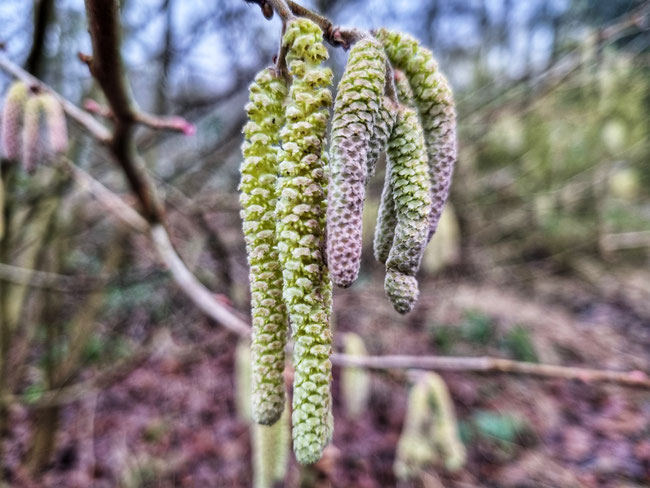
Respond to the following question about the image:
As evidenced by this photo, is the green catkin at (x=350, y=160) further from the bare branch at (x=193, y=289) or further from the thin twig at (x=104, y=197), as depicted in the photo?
the thin twig at (x=104, y=197)

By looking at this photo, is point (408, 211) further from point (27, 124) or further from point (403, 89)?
point (27, 124)

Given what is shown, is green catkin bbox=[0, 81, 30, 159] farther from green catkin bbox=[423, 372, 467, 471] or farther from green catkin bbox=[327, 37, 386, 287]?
green catkin bbox=[423, 372, 467, 471]

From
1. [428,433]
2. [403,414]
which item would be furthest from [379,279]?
[428,433]

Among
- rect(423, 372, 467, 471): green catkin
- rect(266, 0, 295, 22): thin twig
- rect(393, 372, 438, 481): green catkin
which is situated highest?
rect(266, 0, 295, 22): thin twig

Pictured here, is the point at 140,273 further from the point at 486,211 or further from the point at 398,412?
the point at 486,211

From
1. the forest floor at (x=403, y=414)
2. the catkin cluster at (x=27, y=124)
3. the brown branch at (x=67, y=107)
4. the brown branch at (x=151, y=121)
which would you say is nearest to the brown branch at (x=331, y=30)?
the brown branch at (x=151, y=121)

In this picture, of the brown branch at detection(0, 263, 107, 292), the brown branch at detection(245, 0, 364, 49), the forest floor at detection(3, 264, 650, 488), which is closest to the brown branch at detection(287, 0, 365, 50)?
the brown branch at detection(245, 0, 364, 49)

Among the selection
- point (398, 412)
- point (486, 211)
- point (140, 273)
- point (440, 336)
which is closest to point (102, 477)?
point (140, 273)
